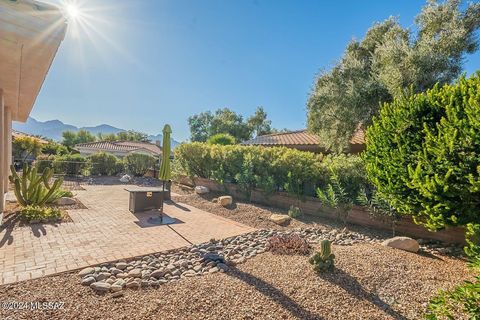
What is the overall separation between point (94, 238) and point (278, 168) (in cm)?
768

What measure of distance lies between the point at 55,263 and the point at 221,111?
140 feet

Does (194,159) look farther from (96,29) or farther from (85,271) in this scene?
(85,271)

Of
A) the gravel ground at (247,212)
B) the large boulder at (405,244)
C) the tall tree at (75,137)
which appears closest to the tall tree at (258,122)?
the gravel ground at (247,212)

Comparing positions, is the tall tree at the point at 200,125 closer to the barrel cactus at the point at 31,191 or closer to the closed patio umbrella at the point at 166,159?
the closed patio umbrella at the point at 166,159

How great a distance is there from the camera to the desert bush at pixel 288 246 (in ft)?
19.6

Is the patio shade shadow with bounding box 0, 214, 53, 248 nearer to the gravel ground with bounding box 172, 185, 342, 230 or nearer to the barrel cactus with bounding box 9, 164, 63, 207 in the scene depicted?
the barrel cactus with bounding box 9, 164, 63, 207

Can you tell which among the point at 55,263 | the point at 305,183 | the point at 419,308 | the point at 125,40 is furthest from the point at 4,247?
the point at 305,183

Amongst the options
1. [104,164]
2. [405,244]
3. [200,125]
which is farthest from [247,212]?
[200,125]

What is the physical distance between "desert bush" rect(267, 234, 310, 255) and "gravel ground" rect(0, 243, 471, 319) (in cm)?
58

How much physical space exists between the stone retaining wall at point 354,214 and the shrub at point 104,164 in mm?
11137

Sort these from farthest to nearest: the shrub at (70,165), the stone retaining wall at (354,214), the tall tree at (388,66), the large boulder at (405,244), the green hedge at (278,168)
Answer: the shrub at (70,165) → the tall tree at (388,66) → the green hedge at (278,168) → the stone retaining wall at (354,214) → the large boulder at (405,244)

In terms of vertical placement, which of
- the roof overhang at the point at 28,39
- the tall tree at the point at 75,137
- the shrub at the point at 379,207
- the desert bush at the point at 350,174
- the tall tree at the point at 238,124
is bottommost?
the shrub at the point at 379,207

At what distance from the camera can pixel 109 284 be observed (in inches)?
168

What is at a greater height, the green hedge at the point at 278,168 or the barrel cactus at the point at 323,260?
the green hedge at the point at 278,168
